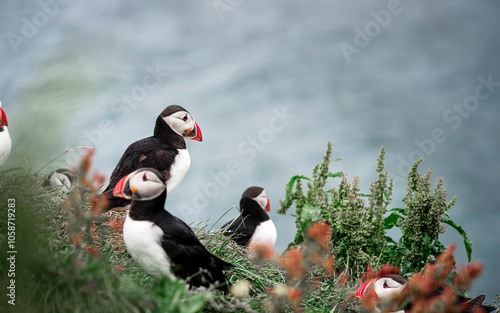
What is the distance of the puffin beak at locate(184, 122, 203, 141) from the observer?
3.44 metres

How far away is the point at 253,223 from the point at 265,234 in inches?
5.4

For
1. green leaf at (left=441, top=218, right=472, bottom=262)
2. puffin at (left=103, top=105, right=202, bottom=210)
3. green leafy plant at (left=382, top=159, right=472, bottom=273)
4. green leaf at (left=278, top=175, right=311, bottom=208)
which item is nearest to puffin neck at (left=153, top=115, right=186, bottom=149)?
puffin at (left=103, top=105, right=202, bottom=210)

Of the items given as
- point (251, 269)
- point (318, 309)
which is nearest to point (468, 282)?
point (318, 309)

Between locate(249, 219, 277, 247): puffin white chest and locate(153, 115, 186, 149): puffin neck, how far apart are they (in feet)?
3.21

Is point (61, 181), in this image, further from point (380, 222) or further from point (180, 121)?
point (380, 222)

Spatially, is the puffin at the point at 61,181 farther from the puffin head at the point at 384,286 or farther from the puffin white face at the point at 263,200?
the puffin head at the point at 384,286

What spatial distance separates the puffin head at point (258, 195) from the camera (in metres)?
4.05

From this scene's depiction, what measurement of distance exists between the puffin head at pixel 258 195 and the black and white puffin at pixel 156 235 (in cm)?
172

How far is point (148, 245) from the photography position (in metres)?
2.25

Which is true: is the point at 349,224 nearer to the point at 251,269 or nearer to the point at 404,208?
the point at 404,208

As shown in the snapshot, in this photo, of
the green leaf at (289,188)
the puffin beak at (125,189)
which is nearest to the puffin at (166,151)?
the puffin beak at (125,189)

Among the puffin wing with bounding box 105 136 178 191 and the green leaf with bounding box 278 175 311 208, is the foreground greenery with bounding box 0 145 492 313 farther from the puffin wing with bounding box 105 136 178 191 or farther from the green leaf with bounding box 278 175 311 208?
the puffin wing with bounding box 105 136 178 191

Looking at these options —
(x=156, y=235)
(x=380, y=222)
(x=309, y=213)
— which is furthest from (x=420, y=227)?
(x=156, y=235)

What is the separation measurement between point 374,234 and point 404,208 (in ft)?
1.46
